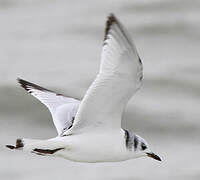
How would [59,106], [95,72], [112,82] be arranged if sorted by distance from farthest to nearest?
[95,72] → [59,106] → [112,82]

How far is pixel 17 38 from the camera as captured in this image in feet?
26.7

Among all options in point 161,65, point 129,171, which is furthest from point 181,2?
point 129,171

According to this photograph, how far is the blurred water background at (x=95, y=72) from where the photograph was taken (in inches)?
263

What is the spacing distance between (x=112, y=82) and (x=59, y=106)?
731mm

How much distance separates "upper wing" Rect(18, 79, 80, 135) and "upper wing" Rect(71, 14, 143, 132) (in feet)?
0.64

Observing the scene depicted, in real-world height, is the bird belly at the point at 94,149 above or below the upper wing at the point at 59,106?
below

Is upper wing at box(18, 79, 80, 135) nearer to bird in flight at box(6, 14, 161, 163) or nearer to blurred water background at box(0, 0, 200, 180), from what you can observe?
bird in flight at box(6, 14, 161, 163)

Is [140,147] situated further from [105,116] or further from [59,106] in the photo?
[59,106]

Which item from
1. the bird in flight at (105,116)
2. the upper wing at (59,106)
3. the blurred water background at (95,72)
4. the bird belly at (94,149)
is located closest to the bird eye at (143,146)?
the bird in flight at (105,116)

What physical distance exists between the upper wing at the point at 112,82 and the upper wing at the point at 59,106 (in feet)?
0.64

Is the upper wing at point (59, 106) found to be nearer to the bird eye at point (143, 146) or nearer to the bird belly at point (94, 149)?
the bird belly at point (94, 149)

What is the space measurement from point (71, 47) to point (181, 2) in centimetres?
137

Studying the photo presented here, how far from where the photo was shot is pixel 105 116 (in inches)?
164

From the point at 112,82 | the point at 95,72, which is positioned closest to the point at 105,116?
the point at 112,82
